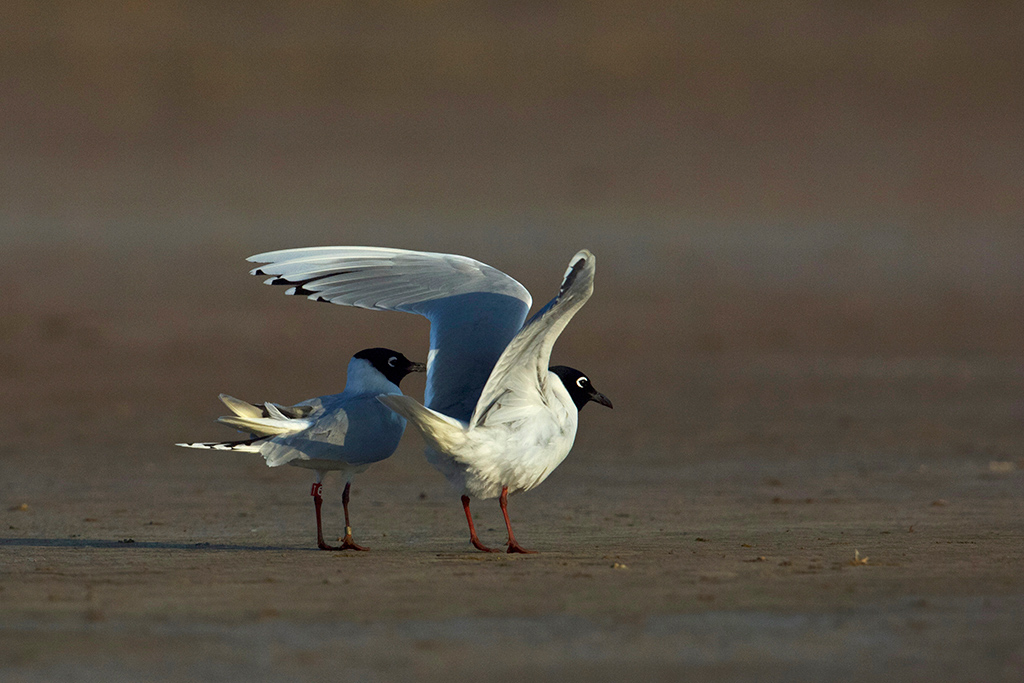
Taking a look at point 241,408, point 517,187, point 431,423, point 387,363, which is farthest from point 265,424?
point 517,187

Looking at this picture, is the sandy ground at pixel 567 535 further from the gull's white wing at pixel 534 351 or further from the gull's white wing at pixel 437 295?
the gull's white wing at pixel 437 295

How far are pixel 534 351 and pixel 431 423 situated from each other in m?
0.69

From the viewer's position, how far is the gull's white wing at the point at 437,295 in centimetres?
862

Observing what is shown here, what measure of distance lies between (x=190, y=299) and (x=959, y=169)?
→ 17.3 m

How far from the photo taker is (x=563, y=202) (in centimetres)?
2884

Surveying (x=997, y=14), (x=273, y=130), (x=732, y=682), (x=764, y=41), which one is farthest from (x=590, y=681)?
(x=997, y=14)

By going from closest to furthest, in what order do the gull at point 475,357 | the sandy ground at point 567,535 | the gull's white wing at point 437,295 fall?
the sandy ground at point 567,535, the gull at point 475,357, the gull's white wing at point 437,295

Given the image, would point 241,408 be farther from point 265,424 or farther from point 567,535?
point 567,535

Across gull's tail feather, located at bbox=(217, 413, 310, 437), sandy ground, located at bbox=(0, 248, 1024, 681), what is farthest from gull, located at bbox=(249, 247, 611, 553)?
gull's tail feather, located at bbox=(217, 413, 310, 437)

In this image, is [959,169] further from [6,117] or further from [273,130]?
[6,117]

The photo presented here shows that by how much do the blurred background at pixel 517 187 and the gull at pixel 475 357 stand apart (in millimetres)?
5464

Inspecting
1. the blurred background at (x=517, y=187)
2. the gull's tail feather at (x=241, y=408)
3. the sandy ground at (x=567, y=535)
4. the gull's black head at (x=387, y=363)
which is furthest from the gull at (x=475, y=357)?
the blurred background at (x=517, y=187)

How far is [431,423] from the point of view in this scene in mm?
7730

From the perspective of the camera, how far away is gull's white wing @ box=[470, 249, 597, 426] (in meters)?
7.40
